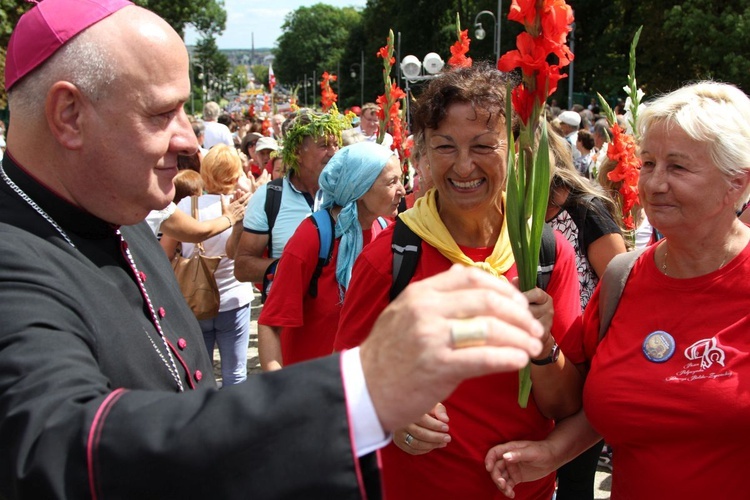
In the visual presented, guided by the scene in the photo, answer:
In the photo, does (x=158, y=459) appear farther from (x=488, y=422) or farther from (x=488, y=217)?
(x=488, y=217)

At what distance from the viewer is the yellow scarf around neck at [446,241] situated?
241cm

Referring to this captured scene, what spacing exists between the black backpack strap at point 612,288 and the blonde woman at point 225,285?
3.03 m

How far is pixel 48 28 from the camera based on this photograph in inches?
56.8

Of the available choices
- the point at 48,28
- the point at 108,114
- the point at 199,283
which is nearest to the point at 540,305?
the point at 108,114

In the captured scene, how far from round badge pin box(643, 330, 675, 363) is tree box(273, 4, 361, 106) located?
10783 centimetres

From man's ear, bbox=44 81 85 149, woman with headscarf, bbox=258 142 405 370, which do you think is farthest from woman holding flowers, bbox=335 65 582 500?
man's ear, bbox=44 81 85 149

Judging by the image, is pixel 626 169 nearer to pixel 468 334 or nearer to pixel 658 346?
pixel 658 346

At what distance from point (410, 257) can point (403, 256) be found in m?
0.02

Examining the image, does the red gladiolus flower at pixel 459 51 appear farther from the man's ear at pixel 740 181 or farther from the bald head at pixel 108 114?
the bald head at pixel 108 114

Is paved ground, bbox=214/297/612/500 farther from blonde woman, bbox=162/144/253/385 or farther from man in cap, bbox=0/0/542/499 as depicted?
man in cap, bbox=0/0/542/499

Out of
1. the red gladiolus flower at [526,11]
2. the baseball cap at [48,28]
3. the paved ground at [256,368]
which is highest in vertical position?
the red gladiolus flower at [526,11]

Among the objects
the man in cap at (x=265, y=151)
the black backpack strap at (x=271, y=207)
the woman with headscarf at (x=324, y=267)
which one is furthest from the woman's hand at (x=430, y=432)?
the man in cap at (x=265, y=151)

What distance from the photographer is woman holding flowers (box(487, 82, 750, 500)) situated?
79.8 inches

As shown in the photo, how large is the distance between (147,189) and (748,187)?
5.88 feet
